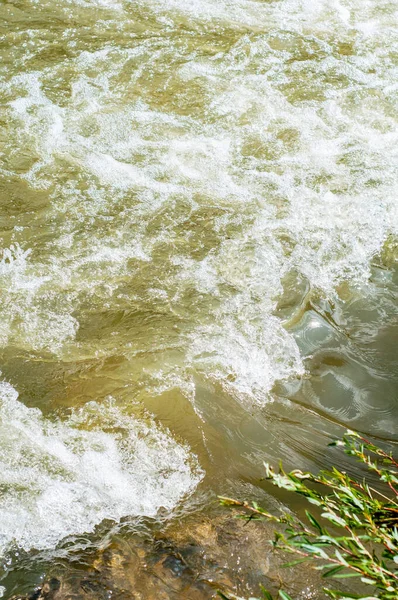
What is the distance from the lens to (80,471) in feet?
10.5

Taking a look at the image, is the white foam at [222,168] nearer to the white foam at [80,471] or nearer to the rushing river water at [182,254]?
the rushing river water at [182,254]

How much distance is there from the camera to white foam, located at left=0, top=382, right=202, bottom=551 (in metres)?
3.01

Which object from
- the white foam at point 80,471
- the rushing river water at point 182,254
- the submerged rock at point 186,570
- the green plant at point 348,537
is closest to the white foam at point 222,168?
the rushing river water at point 182,254

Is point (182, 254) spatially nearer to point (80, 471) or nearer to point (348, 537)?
point (80, 471)

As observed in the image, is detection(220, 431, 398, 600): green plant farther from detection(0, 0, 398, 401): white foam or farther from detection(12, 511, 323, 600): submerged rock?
detection(0, 0, 398, 401): white foam

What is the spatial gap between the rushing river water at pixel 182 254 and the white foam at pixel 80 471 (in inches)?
0.4

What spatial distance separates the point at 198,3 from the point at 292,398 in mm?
5291

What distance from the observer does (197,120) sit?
563 centimetres

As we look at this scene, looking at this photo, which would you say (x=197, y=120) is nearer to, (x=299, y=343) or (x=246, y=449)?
(x=299, y=343)

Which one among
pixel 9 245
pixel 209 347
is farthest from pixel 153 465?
pixel 9 245

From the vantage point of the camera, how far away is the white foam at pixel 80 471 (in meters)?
3.01

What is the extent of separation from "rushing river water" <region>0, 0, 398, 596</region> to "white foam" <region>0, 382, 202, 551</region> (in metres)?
0.01

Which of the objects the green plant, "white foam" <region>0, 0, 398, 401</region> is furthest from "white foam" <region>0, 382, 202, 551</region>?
the green plant

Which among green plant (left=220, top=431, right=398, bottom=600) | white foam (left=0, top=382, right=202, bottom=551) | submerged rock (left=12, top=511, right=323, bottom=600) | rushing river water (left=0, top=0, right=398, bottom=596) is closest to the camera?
green plant (left=220, top=431, right=398, bottom=600)
